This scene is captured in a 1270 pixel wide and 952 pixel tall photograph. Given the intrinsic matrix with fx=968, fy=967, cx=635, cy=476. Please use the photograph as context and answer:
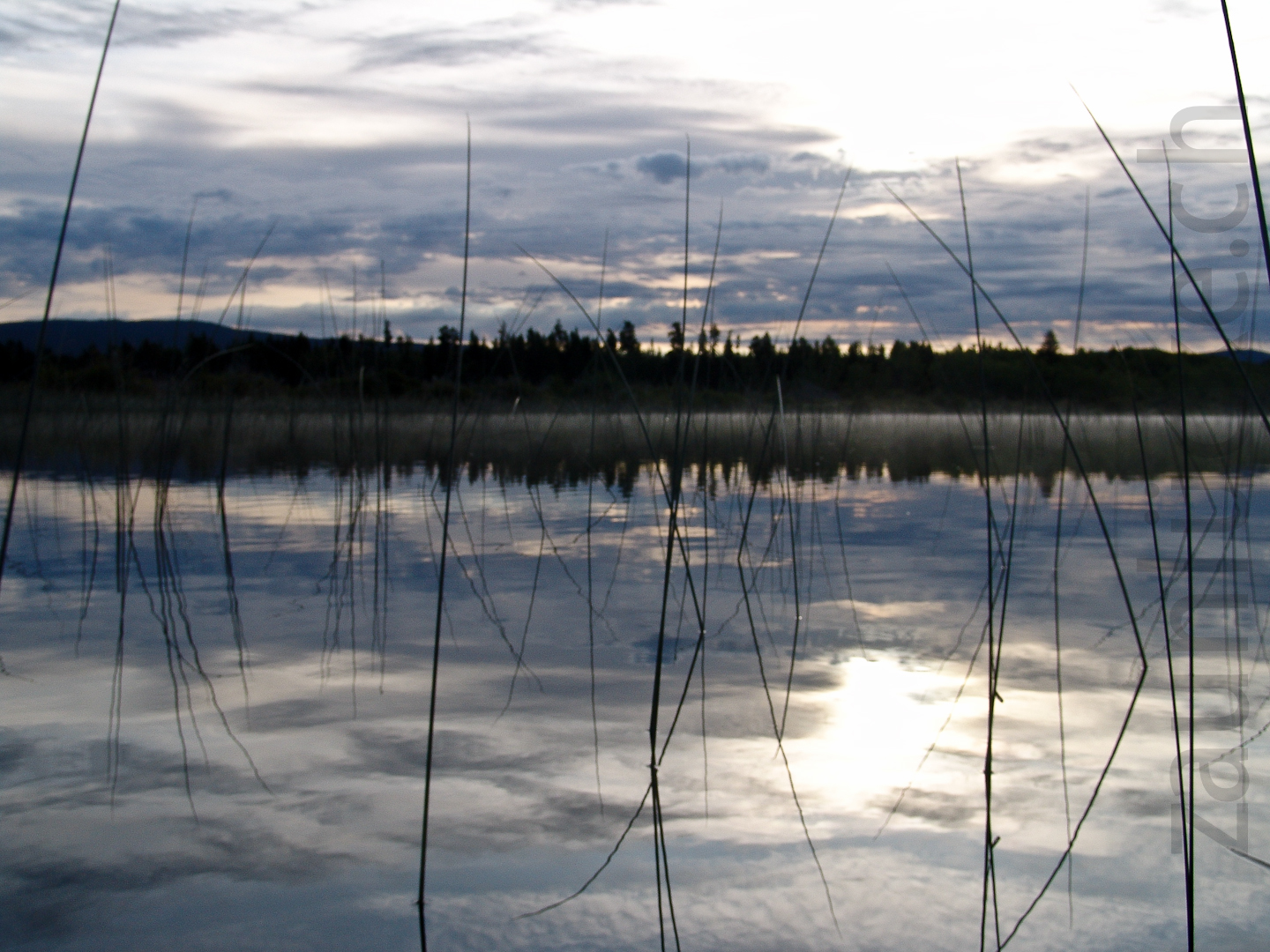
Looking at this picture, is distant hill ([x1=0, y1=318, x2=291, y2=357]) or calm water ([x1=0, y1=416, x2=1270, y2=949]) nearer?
calm water ([x1=0, y1=416, x2=1270, y2=949])

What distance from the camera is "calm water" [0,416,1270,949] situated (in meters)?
0.94

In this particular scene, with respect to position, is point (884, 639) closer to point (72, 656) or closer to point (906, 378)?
point (72, 656)

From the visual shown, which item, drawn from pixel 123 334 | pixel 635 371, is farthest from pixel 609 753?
pixel 635 371

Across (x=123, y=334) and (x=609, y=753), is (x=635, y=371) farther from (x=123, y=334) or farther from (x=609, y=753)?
(x=609, y=753)

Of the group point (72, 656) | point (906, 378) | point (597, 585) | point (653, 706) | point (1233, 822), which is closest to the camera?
point (1233, 822)

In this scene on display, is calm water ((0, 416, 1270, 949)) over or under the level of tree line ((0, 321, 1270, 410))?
under

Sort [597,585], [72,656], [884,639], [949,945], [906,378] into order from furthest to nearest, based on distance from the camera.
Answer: [906,378] < [597,585] < [884,639] < [72,656] < [949,945]

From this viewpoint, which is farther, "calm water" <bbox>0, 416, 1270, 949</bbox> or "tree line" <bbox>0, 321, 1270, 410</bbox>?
"tree line" <bbox>0, 321, 1270, 410</bbox>

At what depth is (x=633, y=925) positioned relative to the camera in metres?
0.92

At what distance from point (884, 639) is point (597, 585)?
0.79m

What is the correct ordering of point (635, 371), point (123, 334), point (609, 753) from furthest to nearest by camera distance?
point (635, 371) < point (123, 334) < point (609, 753)

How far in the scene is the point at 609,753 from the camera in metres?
1.33

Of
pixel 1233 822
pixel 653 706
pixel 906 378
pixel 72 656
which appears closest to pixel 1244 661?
pixel 1233 822

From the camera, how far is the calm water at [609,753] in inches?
37.0
